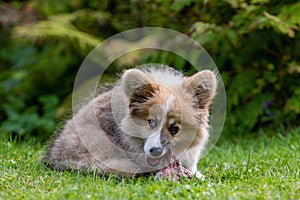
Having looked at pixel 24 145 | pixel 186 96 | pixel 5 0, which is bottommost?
pixel 24 145

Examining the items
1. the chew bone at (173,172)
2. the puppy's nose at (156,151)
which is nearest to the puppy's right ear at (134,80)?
the puppy's nose at (156,151)

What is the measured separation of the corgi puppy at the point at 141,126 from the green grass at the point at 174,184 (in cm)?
23

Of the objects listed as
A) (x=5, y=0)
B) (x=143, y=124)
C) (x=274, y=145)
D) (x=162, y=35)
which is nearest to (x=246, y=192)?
(x=143, y=124)

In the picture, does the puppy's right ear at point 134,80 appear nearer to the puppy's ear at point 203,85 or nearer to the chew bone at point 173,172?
the puppy's ear at point 203,85

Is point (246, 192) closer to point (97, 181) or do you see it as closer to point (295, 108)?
point (97, 181)

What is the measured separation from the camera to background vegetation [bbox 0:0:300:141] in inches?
339

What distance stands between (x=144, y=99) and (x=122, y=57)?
3.97m

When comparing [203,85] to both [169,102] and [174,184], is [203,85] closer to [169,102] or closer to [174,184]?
[169,102]

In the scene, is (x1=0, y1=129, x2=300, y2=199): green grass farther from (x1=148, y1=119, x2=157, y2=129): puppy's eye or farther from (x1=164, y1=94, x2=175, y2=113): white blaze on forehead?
(x1=164, y1=94, x2=175, y2=113): white blaze on forehead

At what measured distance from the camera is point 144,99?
5.34 meters

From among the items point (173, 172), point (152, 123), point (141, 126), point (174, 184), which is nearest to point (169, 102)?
point (152, 123)

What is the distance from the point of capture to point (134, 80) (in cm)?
534

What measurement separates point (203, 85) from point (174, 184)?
1.13 metres

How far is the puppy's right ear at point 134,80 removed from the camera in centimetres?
532
